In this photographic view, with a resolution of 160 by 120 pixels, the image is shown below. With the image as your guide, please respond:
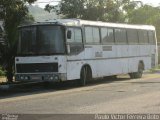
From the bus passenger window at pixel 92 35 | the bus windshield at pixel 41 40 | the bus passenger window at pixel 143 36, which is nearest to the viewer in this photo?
the bus windshield at pixel 41 40

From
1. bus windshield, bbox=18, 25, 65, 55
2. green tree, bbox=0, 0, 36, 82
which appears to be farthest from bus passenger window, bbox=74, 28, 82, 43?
green tree, bbox=0, 0, 36, 82

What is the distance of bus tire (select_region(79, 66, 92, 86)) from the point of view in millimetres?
23641

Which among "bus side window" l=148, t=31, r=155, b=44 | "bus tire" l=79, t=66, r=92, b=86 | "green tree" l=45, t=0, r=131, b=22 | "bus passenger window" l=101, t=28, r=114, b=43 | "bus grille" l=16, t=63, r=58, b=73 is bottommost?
"bus tire" l=79, t=66, r=92, b=86

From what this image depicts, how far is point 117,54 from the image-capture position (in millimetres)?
27297

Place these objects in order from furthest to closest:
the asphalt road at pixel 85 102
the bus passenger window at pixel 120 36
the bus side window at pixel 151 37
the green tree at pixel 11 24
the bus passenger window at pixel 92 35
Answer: the bus side window at pixel 151 37 < the bus passenger window at pixel 120 36 < the green tree at pixel 11 24 < the bus passenger window at pixel 92 35 < the asphalt road at pixel 85 102

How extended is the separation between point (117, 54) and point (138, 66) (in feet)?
9.45

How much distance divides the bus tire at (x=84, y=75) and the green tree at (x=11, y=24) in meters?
3.56

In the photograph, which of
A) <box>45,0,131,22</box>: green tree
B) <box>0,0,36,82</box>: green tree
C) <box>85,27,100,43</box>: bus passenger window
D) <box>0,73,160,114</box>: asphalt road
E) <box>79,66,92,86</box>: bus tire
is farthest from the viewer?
<box>45,0,131,22</box>: green tree

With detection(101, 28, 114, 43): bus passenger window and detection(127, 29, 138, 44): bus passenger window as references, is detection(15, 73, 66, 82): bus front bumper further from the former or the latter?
detection(127, 29, 138, 44): bus passenger window

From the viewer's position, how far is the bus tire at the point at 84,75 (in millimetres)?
23641

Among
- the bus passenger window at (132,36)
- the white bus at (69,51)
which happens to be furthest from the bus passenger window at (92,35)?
the bus passenger window at (132,36)

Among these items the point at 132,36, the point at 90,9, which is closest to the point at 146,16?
the point at 90,9

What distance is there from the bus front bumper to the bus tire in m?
1.69

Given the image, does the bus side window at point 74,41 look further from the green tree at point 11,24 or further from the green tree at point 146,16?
the green tree at point 146,16
